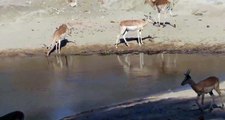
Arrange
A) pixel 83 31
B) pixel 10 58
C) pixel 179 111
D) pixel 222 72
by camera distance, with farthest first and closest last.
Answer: pixel 83 31, pixel 10 58, pixel 222 72, pixel 179 111

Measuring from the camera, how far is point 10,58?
909 inches

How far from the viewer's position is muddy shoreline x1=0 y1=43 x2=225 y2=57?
2209 centimetres

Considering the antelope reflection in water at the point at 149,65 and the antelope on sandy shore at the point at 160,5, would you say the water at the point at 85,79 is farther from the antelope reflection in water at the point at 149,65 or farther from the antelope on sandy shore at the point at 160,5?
the antelope on sandy shore at the point at 160,5

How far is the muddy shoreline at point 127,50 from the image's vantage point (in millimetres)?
22094

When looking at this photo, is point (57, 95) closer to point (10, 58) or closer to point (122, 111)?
point (122, 111)

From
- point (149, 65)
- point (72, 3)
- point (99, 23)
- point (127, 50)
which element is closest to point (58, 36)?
point (127, 50)

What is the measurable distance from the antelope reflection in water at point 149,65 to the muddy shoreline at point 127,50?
25.7 inches

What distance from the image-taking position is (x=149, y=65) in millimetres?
20266

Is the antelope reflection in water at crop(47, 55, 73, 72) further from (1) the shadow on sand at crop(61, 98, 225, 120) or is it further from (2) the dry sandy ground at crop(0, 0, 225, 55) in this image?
(1) the shadow on sand at crop(61, 98, 225, 120)

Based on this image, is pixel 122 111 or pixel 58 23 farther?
pixel 58 23

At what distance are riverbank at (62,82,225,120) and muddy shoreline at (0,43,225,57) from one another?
634 cm

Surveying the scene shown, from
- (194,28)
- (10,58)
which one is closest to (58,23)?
(10,58)

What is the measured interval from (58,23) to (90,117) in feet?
42.0

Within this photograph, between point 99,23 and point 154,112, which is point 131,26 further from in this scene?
point 154,112
